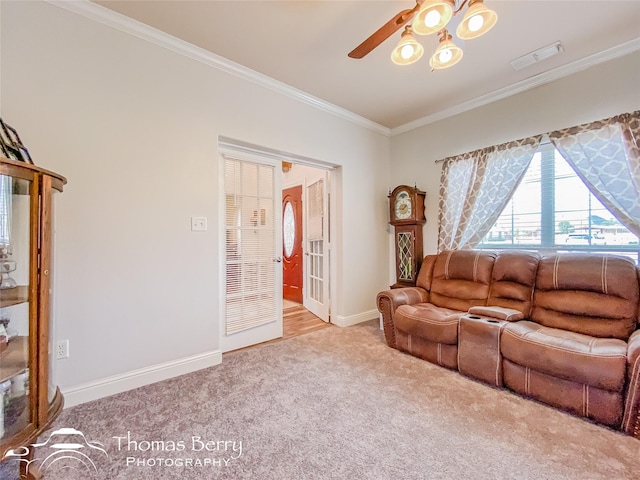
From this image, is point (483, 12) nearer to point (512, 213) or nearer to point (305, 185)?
point (512, 213)

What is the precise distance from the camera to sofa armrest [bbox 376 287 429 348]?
2771 millimetres

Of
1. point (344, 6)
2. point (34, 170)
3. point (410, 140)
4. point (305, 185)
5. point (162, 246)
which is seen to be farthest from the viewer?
point (305, 185)

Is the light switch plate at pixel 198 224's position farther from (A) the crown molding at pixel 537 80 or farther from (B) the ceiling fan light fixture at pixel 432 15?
(A) the crown molding at pixel 537 80

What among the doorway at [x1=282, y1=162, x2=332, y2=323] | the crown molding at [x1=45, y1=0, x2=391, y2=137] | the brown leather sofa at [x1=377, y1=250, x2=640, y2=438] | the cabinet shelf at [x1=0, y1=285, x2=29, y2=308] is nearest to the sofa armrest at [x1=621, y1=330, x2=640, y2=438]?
the brown leather sofa at [x1=377, y1=250, x2=640, y2=438]

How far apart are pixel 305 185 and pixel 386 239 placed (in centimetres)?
153

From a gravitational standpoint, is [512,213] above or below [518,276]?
above

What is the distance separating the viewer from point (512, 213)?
2.95 metres

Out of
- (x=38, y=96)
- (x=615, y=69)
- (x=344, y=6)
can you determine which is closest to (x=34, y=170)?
(x=38, y=96)

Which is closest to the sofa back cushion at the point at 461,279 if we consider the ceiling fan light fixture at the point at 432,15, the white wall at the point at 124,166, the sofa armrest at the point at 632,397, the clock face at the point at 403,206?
the clock face at the point at 403,206

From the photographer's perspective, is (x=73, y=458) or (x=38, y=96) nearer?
(x=73, y=458)

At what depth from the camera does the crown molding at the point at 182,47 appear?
6.14 feet

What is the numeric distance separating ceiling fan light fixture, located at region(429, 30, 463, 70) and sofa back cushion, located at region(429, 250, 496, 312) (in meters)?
1.87

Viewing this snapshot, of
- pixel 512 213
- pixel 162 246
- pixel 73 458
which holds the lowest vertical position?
pixel 73 458

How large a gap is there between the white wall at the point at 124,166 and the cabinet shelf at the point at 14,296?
26.1 inches
